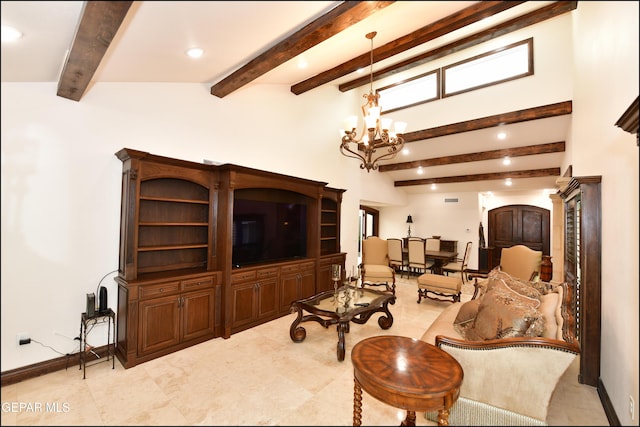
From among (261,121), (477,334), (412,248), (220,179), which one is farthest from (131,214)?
(412,248)

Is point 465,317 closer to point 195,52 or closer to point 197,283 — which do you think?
point 197,283

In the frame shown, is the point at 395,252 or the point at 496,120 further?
the point at 395,252

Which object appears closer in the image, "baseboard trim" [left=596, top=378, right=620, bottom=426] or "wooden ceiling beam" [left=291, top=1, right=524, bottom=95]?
"baseboard trim" [left=596, top=378, right=620, bottom=426]

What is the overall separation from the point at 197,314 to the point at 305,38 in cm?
303

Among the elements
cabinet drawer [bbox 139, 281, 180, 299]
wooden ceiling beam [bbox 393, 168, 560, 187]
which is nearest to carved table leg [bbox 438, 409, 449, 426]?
cabinet drawer [bbox 139, 281, 180, 299]

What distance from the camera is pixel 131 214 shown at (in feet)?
9.02

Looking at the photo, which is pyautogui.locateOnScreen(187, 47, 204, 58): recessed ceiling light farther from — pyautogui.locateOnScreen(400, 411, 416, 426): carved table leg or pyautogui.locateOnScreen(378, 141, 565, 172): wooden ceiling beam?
pyautogui.locateOnScreen(378, 141, 565, 172): wooden ceiling beam

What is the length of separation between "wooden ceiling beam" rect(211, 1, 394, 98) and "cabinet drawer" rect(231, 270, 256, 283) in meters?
2.31

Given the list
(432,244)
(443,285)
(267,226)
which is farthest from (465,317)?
(432,244)

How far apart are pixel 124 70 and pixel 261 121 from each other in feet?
6.45

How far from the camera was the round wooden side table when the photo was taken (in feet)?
4.59

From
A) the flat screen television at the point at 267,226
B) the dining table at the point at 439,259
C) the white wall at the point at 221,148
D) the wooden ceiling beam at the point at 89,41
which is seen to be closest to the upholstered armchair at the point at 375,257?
the white wall at the point at 221,148

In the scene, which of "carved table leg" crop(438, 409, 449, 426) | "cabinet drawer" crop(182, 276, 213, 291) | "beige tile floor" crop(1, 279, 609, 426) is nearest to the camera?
"beige tile floor" crop(1, 279, 609, 426)

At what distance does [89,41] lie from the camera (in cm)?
157
